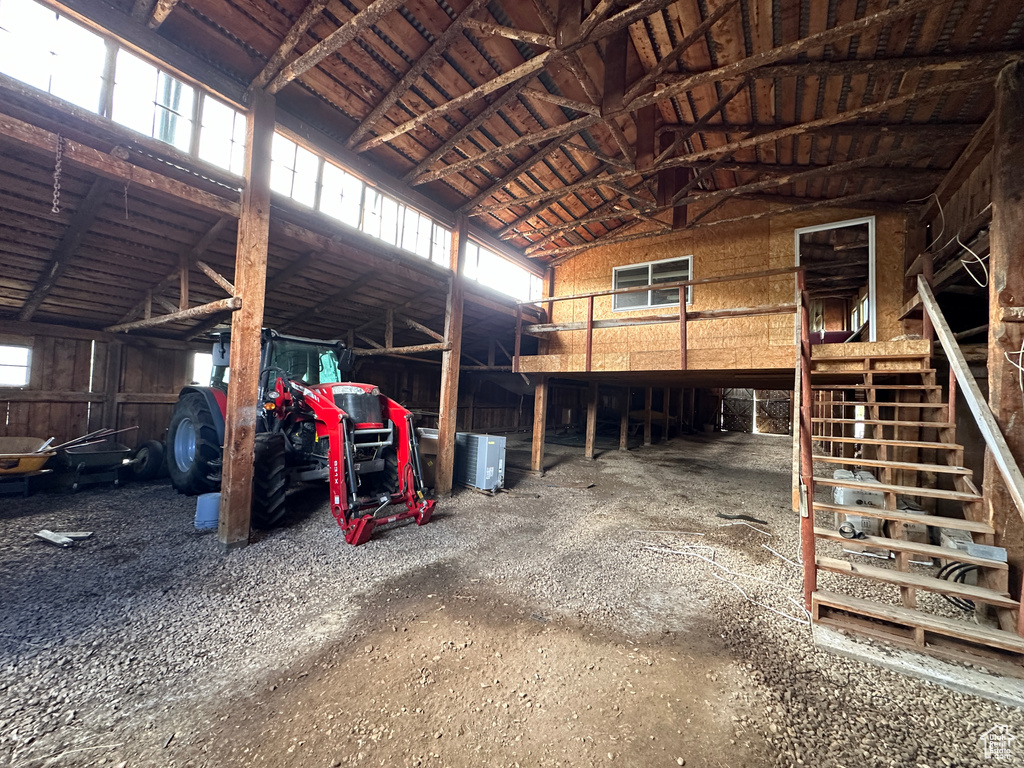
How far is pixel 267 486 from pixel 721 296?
8105mm

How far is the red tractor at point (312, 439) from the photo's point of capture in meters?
4.14

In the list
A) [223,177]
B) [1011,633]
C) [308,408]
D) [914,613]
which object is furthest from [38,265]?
[1011,633]

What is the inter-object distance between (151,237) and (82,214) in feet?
2.10

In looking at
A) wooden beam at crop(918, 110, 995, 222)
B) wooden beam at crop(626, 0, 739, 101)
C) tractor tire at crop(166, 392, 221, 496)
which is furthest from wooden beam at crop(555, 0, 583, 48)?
tractor tire at crop(166, 392, 221, 496)

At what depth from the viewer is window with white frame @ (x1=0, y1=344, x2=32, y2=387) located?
233 inches

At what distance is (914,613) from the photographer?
105 inches

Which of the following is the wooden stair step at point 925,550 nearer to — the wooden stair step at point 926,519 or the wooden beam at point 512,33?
the wooden stair step at point 926,519

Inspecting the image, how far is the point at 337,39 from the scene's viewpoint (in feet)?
11.5

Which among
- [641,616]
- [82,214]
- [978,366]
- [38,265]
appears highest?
[82,214]

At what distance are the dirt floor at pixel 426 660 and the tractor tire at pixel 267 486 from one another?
0.23 m

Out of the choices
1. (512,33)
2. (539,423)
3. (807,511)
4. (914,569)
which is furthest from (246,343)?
(914,569)

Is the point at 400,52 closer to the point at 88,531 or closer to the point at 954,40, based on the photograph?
the point at 954,40

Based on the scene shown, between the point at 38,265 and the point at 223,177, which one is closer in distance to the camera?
the point at 223,177

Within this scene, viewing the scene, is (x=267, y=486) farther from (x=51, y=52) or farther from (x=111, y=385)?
(x=111, y=385)
